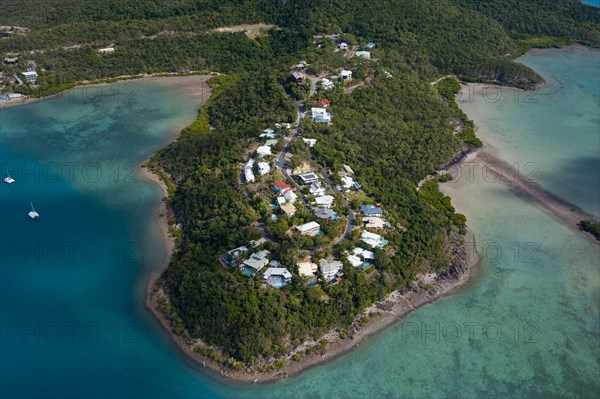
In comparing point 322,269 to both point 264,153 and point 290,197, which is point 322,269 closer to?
point 290,197

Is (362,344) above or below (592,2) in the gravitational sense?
below

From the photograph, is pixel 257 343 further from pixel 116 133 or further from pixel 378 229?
pixel 116 133

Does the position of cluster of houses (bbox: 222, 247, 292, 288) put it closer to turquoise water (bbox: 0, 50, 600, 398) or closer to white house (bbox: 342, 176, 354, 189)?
turquoise water (bbox: 0, 50, 600, 398)

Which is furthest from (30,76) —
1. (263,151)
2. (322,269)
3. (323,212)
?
(322,269)

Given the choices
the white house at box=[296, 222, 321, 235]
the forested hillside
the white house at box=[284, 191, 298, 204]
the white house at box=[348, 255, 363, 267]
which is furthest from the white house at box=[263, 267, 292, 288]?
the forested hillside

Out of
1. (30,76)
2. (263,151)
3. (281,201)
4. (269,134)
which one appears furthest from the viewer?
(30,76)

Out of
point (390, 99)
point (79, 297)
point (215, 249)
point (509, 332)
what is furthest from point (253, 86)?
point (509, 332)
